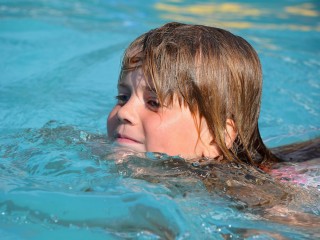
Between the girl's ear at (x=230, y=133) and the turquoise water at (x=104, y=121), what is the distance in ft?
0.72

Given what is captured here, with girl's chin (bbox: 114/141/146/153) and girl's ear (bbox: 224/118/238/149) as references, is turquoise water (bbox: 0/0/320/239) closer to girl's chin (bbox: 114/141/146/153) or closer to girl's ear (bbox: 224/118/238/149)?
girl's chin (bbox: 114/141/146/153)

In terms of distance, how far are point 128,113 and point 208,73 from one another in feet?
1.31

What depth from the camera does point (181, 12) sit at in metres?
8.35

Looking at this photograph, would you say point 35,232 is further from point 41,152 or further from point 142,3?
point 142,3

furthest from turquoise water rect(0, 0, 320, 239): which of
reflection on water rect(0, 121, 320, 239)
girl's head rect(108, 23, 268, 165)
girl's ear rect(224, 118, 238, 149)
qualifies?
girl's ear rect(224, 118, 238, 149)

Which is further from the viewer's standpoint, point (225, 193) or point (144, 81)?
point (144, 81)

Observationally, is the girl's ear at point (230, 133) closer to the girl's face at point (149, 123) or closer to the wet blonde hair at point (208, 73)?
the wet blonde hair at point (208, 73)

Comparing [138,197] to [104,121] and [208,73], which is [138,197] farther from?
[104,121]

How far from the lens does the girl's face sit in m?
2.67

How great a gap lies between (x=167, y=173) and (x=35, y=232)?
66 centimetres

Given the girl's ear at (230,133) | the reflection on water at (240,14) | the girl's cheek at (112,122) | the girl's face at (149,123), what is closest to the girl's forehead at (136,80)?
the girl's face at (149,123)

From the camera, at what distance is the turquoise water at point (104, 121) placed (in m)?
2.21

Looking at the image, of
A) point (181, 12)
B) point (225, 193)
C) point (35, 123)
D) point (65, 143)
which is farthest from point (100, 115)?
point (181, 12)

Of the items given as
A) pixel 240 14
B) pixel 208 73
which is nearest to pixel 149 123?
pixel 208 73
